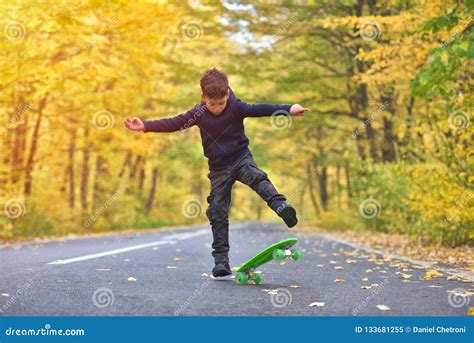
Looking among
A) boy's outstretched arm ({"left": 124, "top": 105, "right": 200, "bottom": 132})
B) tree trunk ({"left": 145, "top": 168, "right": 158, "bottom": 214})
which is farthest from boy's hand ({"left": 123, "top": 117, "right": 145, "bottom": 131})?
tree trunk ({"left": 145, "top": 168, "right": 158, "bottom": 214})

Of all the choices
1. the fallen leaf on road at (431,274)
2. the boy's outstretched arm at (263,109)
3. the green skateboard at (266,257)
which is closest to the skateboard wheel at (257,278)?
the green skateboard at (266,257)

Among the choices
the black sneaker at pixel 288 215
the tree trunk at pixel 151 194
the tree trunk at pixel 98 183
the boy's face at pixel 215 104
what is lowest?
the tree trunk at pixel 151 194

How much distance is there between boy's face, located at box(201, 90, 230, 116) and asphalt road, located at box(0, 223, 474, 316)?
1565 millimetres

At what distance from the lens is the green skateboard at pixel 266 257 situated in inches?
226

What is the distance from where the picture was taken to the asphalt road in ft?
15.4

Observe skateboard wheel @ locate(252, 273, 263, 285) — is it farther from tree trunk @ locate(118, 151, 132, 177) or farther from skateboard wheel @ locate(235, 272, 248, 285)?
tree trunk @ locate(118, 151, 132, 177)

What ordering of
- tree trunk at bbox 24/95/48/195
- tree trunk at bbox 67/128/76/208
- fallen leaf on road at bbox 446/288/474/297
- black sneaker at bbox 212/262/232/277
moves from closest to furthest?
fallen leaf on road at bbox 446/288/474/297, black sneaker at bbox 212/262/232/277, tree trunk at bbox 24/95/48/195, tree trunk at bbox 67/128/76/208

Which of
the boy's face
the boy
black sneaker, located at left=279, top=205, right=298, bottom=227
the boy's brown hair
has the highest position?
the boy's brown hair

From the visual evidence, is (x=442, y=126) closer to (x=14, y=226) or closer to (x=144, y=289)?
(x=144, y=289)

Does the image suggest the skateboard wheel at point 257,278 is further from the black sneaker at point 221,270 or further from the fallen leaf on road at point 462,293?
the fallen leaf on road at point 462,293

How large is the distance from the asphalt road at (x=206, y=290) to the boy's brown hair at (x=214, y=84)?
170 centimetres

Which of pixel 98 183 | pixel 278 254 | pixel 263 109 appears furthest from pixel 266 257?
pixel 98 183

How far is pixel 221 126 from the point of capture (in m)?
6.36

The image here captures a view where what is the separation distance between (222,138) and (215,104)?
375 millimetres
